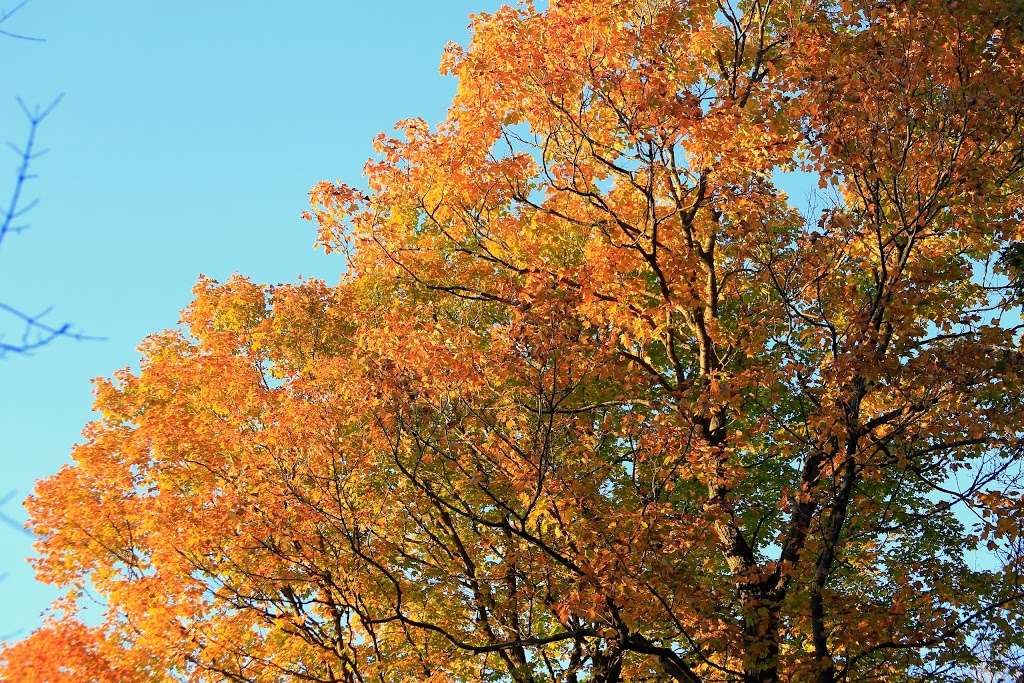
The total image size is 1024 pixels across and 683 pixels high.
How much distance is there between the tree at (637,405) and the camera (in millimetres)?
10602

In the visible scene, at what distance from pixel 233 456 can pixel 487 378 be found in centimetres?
578

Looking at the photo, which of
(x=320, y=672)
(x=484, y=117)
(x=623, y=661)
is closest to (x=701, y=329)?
(x=484, y=117)

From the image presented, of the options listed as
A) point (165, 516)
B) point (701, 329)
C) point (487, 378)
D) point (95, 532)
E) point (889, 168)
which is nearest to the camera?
point (889, 168)

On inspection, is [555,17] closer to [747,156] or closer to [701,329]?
[747,156]

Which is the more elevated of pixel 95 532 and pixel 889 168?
pixel 889 168

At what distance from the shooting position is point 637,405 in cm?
1509

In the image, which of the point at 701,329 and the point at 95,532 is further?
the point at 95,532

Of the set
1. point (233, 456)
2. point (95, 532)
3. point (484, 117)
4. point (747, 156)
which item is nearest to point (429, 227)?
point (484, 117)

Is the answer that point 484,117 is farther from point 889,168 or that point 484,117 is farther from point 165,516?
point 165,516

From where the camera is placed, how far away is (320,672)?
13570mm

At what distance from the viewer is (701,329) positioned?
41.9 ft

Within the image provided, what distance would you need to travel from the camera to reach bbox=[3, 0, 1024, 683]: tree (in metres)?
10.6

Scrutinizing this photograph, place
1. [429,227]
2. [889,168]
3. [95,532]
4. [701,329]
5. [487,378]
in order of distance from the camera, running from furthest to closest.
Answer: [429,227] < [95,532] < [701,329] < [487,378] < [889,168]

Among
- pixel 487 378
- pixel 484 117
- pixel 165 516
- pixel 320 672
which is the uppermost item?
pixel 484 117
